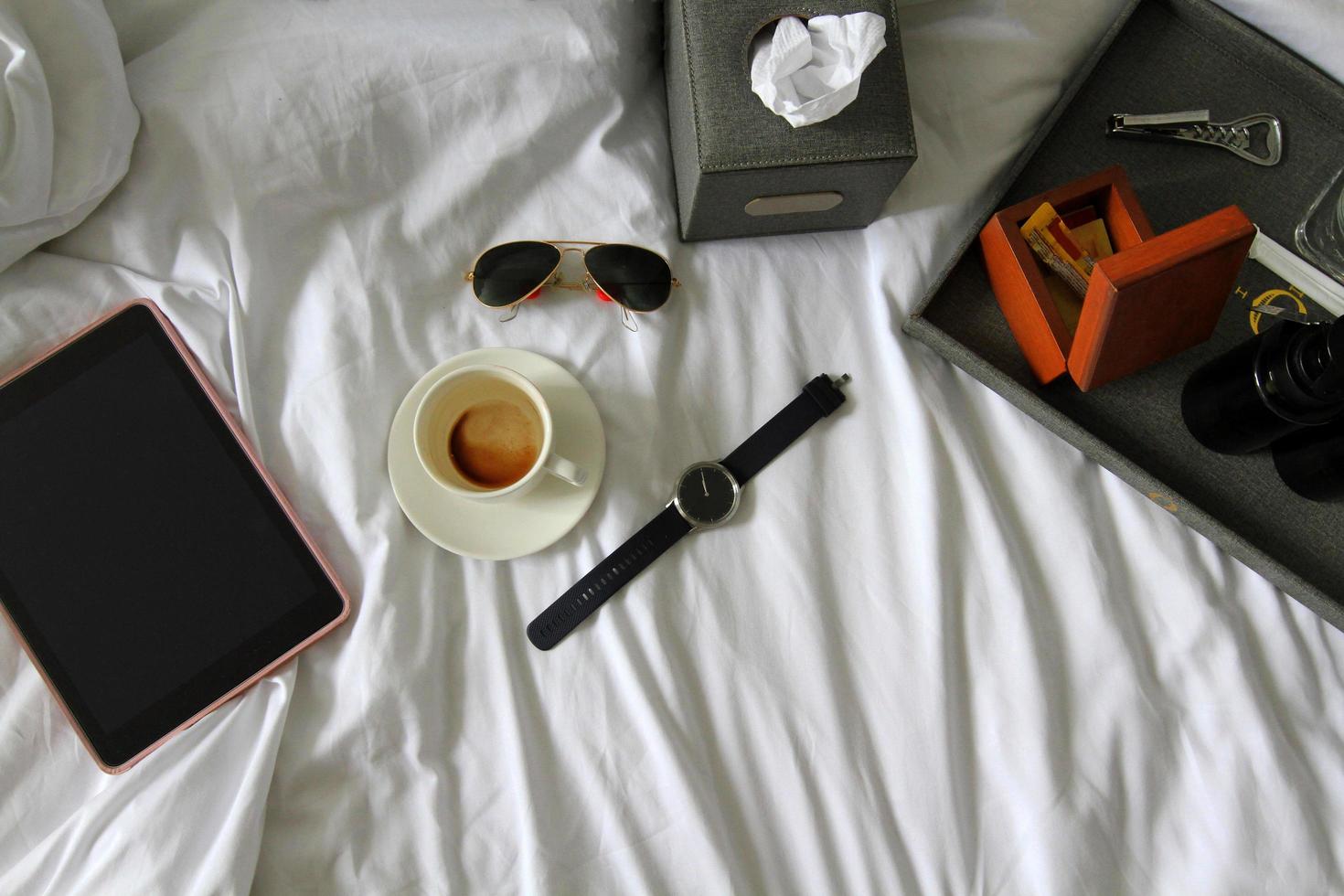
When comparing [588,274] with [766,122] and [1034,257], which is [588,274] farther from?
[1034,257]

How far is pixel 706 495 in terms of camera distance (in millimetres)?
612

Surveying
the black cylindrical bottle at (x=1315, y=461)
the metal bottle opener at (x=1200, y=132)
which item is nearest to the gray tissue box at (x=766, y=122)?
the metal bottle opener at (x=1200, y=132)

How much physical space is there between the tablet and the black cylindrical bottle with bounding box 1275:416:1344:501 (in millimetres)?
669

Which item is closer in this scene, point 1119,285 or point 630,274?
point 1119,285

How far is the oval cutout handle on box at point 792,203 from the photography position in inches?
23.8

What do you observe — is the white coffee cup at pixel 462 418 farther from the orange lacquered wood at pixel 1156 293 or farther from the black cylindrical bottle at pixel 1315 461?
the black cylindrical bottle at pixel 1315 461

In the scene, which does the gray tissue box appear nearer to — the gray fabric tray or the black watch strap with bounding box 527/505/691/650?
the gray fabric tray

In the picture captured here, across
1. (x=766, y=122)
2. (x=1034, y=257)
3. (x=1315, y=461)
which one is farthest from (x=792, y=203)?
(x=1315, y=461)

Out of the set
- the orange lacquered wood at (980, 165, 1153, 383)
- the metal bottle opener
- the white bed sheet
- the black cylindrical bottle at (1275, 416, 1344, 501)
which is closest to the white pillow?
the white bed sheet

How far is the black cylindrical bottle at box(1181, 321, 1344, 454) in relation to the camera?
19.7 inches

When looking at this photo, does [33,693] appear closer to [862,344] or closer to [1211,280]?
[862,344]

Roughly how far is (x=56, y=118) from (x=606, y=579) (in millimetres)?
503

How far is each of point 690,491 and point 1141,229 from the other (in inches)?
14.7

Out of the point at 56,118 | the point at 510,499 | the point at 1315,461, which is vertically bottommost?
the point at 1315,461
